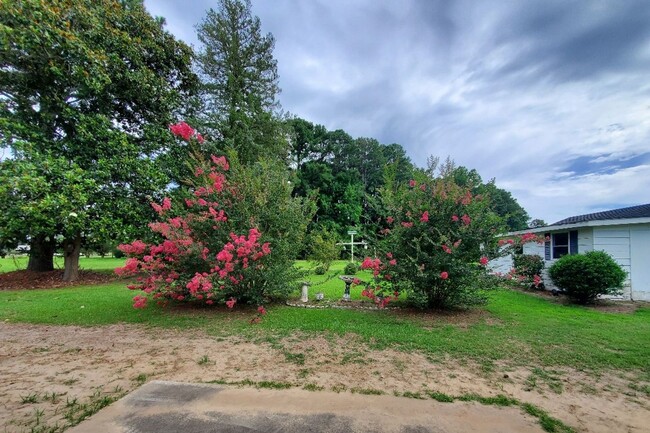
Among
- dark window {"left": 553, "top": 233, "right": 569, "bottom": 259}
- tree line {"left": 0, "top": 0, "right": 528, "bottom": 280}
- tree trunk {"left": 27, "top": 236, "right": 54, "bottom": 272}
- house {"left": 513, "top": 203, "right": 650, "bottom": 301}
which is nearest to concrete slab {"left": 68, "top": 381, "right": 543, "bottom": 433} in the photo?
tree line {"left": 0, "top": 0, "right": 528, "bottom": 280}

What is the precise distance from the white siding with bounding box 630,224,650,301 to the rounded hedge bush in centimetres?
112

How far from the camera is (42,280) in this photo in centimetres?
1146

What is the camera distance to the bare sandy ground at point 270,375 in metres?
2.61

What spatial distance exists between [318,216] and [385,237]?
27978 mm

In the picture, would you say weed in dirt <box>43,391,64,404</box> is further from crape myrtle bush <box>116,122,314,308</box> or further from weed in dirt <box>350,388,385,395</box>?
crape myrtle bush <box>116,122,314,308</box>

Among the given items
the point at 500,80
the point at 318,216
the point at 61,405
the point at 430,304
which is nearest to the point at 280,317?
the point at 430,304

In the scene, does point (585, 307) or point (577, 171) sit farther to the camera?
point (577, 171)

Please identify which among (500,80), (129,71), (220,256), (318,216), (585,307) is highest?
(129,71)

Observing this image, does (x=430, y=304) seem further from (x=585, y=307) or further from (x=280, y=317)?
(x=585, y=307)

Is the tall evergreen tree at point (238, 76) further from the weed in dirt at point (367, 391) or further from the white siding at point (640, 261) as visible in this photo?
the white siding at point (640, 261)

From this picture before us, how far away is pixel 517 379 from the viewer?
3.26 m

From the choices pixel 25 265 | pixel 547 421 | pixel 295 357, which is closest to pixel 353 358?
pixel 295 357

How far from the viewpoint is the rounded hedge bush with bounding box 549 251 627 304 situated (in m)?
7.93

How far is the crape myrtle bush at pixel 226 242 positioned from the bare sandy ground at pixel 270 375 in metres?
1.70
